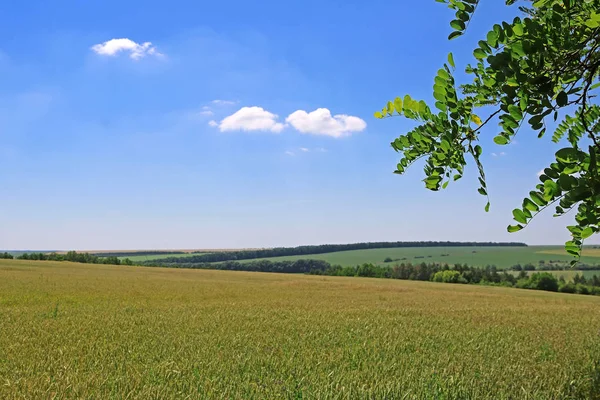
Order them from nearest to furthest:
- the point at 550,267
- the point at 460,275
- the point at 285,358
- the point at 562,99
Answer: the point at 562,99
the point at 285,358
the point at 460,275
the point at 550,267

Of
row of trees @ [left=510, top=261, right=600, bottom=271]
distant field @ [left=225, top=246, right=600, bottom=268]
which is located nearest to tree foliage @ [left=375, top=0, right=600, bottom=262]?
row of trees @ [left=510, top=261, right=600, bottom=271]

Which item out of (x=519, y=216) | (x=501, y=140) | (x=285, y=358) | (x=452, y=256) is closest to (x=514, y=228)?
(x=519, y=216)

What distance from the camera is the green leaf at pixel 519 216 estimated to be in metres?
2.30

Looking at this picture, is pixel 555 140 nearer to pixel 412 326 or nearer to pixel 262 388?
pixel 262 388

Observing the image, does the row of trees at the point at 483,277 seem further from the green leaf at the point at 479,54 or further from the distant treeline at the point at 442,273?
the green leaf at the point at 479,54

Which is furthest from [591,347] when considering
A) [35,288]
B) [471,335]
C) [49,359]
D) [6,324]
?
[35,288]

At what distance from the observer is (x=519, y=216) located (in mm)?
2301

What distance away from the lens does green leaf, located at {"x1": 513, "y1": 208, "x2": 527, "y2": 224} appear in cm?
230

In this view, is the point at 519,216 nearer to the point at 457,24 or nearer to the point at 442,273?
the point at 457,24

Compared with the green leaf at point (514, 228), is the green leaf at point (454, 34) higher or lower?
higher

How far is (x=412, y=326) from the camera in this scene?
38.2 ft

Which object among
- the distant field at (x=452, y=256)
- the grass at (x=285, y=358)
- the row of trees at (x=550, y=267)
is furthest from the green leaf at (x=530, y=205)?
the distant field at (x=452, y=256)

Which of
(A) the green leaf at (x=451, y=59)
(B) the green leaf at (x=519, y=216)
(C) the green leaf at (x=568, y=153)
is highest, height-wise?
(A) the green leaf at (x=451, y=59)

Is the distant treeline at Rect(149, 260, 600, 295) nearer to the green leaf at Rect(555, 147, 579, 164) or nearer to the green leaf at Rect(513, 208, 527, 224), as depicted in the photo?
the green leaf at Rect(513, 208, 527, 224)
